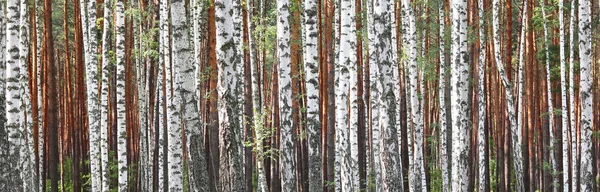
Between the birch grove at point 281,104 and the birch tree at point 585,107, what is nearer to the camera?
the birch grove at point 281,104

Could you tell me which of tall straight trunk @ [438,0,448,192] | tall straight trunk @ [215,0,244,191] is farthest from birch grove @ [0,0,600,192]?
tall straight trunk @ [438,0,448,192]

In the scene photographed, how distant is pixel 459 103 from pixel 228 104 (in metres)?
4.66

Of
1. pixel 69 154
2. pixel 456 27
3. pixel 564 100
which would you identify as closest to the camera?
pixel 456 27

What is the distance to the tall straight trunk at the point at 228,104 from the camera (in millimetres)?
8367

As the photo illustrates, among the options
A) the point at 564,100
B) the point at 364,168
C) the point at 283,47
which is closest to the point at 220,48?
the point at 283,47

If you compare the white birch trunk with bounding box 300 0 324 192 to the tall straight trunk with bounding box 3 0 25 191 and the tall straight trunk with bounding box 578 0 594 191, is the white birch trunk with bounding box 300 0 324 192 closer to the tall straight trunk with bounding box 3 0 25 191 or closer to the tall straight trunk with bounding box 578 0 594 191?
the tall straight trunk with bounding box 3 0 25 191

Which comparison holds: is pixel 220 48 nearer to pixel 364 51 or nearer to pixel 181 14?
pixel 181 14

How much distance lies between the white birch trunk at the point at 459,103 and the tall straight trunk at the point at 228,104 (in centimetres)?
449

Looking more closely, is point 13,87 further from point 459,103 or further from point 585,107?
point 585,107

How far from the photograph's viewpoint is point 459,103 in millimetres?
11469

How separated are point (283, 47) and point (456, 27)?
10.7ft

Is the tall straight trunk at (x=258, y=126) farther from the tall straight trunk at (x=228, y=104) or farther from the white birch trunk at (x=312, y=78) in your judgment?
the tall straight trunk at (x=228, y=104)

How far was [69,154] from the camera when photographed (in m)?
30.9

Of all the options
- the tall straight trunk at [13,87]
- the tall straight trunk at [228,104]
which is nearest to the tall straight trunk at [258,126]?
the tall straight trunk at [228,104]
